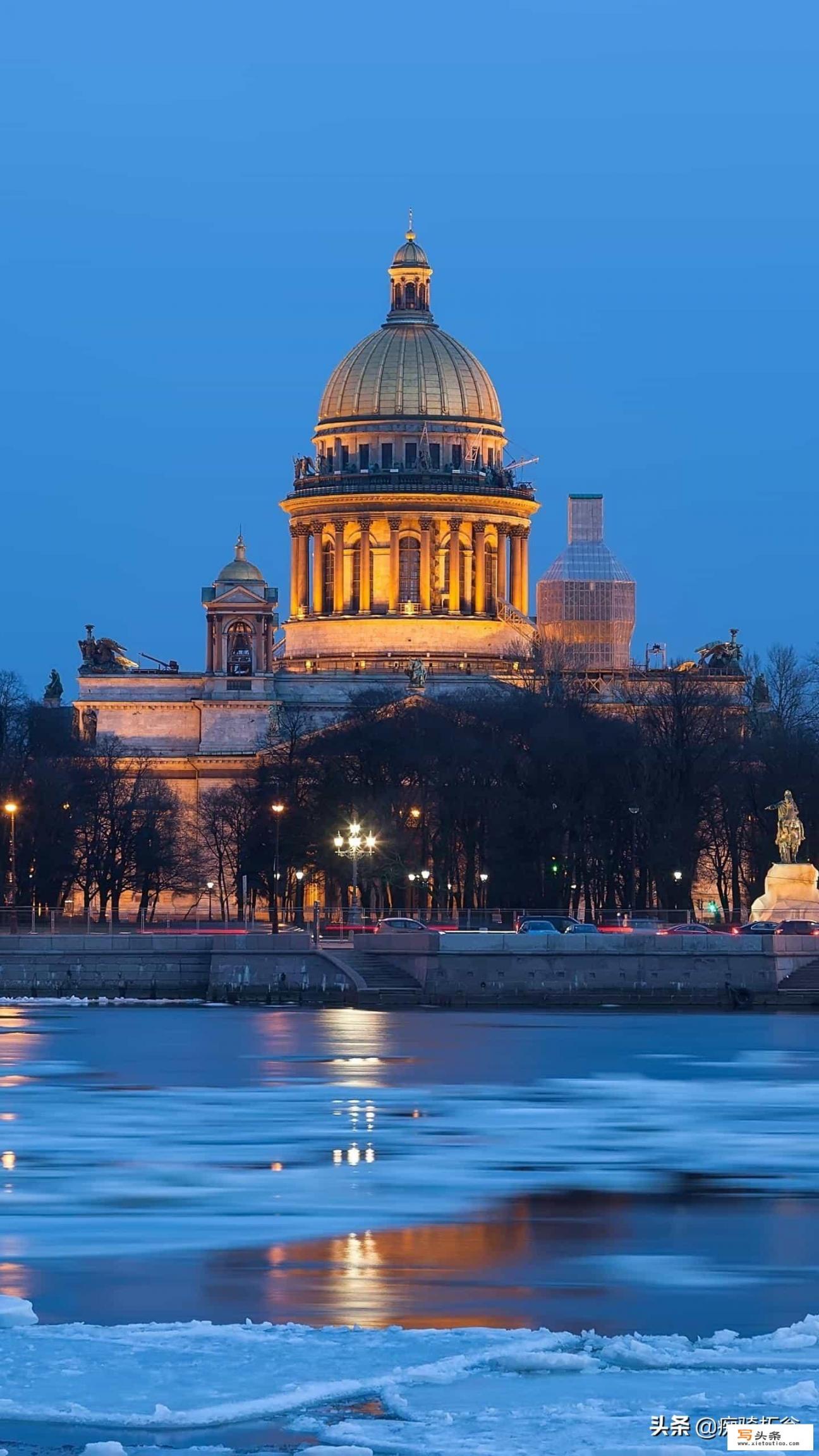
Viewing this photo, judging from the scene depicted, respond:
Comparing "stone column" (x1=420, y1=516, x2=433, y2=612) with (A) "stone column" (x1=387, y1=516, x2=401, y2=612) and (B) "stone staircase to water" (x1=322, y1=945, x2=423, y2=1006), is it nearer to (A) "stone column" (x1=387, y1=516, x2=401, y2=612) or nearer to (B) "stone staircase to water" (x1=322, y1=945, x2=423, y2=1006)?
(A) "stone column" (x1=387, y1=516, x2=401, y2=612)

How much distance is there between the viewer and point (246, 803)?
140000mm

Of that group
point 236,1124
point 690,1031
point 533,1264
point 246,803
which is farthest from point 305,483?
point 533,1264

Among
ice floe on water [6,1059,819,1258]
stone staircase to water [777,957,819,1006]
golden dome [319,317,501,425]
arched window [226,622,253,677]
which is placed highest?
golden dome [319,317,501,425]

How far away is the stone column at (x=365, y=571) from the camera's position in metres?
171

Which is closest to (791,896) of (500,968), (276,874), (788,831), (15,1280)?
(788,831)

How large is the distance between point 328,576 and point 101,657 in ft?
48.7

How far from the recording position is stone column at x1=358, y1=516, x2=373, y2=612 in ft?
561

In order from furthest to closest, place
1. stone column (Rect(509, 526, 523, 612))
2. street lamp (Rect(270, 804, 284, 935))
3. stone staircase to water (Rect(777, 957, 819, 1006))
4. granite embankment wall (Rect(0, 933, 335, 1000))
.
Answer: stone column (Rect(509, 526, 523, 612))
street lamp (Rect(270, 804, 284, 935))
granite embankment wall (Rect(0, 933, 335, 1000))
stone staircase to water (Rect(777, 957, 819, 1006))

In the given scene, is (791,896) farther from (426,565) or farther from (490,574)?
(490,574)

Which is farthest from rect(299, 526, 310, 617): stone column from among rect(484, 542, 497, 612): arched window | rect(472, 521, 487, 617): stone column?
rect(484, 542, 497, 612): arched window

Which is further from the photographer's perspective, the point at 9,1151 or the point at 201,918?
the point at 201,918

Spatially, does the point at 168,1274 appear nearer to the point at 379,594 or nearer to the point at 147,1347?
the point at 147,1347

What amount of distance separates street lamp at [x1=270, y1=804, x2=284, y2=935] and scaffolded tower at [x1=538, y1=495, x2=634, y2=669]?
39.9m

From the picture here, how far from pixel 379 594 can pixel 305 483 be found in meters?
7.75
